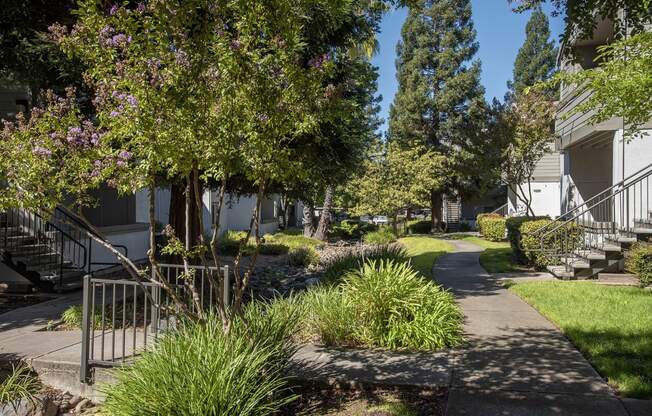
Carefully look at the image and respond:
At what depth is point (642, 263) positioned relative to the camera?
934cm

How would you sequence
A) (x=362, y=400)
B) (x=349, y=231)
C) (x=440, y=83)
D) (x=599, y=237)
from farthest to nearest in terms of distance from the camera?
(x=440, y=83) → (x=349, y=231) → (x=599, y=237) → (x=362, y=400)

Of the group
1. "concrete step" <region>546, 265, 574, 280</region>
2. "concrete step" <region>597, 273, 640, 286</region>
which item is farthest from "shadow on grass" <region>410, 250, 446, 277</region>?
"concrete step" <region>597, 273, 640, 286</region>

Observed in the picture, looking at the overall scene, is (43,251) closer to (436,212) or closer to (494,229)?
(494,229)

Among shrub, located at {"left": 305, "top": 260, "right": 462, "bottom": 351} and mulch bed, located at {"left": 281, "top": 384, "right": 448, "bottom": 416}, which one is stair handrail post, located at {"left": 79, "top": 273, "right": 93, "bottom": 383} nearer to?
mulch bed, located at {"left": 281, "top": 384, "right": 448, "bottom": 416}

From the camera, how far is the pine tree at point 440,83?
30922 mm

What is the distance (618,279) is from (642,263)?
1107 mm

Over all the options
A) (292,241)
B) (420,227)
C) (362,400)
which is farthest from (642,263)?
(420,227)

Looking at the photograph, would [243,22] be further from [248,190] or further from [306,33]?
[248,190]

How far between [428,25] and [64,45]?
100ft

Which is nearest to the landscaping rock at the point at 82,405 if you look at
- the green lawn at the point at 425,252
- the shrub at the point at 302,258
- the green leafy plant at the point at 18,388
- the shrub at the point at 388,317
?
the green leafy plant at the point at 18,388

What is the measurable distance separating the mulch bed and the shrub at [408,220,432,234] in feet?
95.4

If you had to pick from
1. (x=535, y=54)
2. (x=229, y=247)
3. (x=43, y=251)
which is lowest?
(x=229, y=247)

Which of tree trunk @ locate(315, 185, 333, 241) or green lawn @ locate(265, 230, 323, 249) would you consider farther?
tree trunk @ locate(315, 185, 333, 241)

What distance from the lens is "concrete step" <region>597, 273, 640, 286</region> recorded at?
33.1ft
